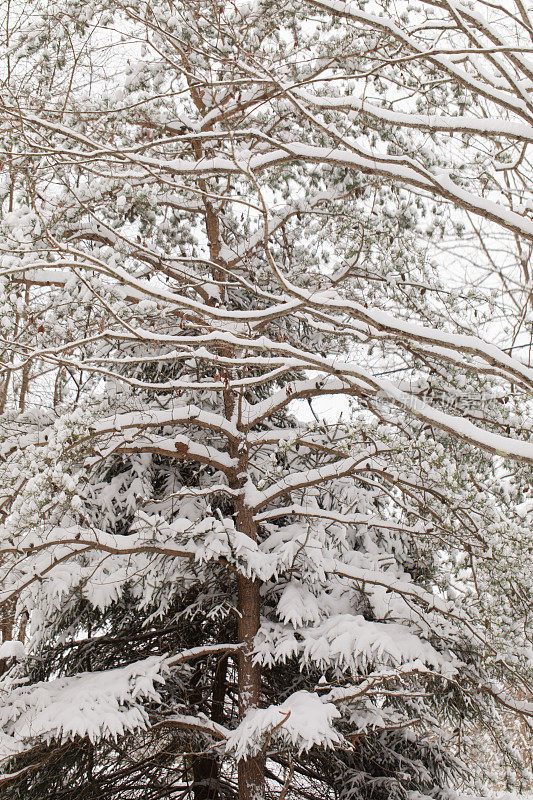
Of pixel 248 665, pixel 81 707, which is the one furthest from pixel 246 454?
pixel 81 707

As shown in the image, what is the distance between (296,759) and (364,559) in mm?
2350

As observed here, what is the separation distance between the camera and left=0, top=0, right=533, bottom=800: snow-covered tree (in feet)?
16.4

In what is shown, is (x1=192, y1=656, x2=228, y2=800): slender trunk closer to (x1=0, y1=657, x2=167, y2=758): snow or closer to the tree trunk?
the tree trunk

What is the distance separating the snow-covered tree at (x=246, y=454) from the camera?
5.00 meters

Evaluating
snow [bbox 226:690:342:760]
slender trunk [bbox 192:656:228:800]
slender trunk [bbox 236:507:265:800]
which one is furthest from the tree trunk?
slender trunk [bbox 192:656:228:800]

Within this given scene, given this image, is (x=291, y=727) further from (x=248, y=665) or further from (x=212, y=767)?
(x=212, y=767)

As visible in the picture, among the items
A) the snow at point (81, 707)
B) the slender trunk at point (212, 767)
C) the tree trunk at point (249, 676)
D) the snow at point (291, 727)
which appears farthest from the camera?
the slender trunk at point (212, 767)

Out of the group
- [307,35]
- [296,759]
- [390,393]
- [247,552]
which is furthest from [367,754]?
[307,35]

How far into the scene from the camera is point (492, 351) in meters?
3.62

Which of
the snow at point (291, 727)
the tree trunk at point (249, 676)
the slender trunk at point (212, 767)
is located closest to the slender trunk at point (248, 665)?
the tree trunk at point (249, 676)

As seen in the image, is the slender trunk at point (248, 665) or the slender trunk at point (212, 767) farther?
the slender trunk at point (212, 767)

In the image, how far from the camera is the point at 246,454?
281 inches

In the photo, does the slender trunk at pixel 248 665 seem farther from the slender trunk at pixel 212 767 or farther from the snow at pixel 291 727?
the slender trunk at pixel 212 767

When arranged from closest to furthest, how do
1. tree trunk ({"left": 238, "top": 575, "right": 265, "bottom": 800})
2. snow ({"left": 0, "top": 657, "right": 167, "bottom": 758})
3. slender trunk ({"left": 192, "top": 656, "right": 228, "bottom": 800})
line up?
1. snow ({"left": 0, "top": 657, "right": 167, "bottom": 758})
2. tree trunk ({"left": 238, "top": 575, "right": 265, "bottom": 800})
3. slender trunk ({"left": 192, "top": 656, "right": 228, "bottom": 800})
